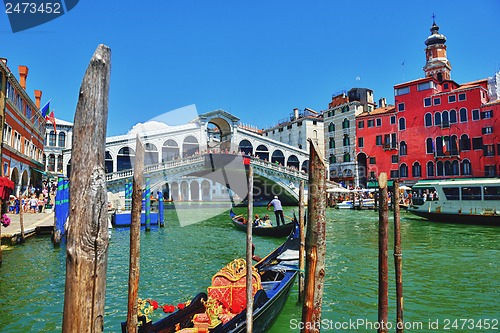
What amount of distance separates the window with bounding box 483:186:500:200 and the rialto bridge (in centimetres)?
1093

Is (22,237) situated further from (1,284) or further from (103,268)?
(103,268)

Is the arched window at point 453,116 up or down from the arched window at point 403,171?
up

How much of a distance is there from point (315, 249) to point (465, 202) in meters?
13.5

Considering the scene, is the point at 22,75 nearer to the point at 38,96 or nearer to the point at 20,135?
the point at 20,135

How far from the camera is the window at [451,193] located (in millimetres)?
13578

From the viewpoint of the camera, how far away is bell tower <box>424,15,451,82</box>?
933 inches

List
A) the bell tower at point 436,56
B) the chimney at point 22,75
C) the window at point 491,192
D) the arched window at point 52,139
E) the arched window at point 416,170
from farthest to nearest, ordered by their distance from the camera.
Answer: the arched window at point 52,139, the bell tower at point 436,56, the arched window at point 416,170, the chimney at point 22,75, the window at point 491,192

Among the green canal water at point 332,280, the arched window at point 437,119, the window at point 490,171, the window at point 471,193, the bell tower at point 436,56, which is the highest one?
the bell tower at point 436,56

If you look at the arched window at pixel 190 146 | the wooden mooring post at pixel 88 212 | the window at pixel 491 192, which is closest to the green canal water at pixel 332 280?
the wooden mooring post at pixel 88 212

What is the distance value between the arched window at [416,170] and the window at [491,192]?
30.1ft

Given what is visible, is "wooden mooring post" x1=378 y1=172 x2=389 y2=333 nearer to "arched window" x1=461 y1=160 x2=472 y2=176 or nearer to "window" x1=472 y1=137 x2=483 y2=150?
"window" x1=472 y1=137 x2=483 y2=150

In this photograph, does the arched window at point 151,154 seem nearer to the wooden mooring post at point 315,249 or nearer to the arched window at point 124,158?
the arched window at point 124,158

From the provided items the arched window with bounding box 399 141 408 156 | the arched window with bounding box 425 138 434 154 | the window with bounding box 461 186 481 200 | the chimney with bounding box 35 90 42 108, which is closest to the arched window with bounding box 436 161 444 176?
the arched window with bounding box 425 138 434 154

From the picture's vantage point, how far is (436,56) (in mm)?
24344
